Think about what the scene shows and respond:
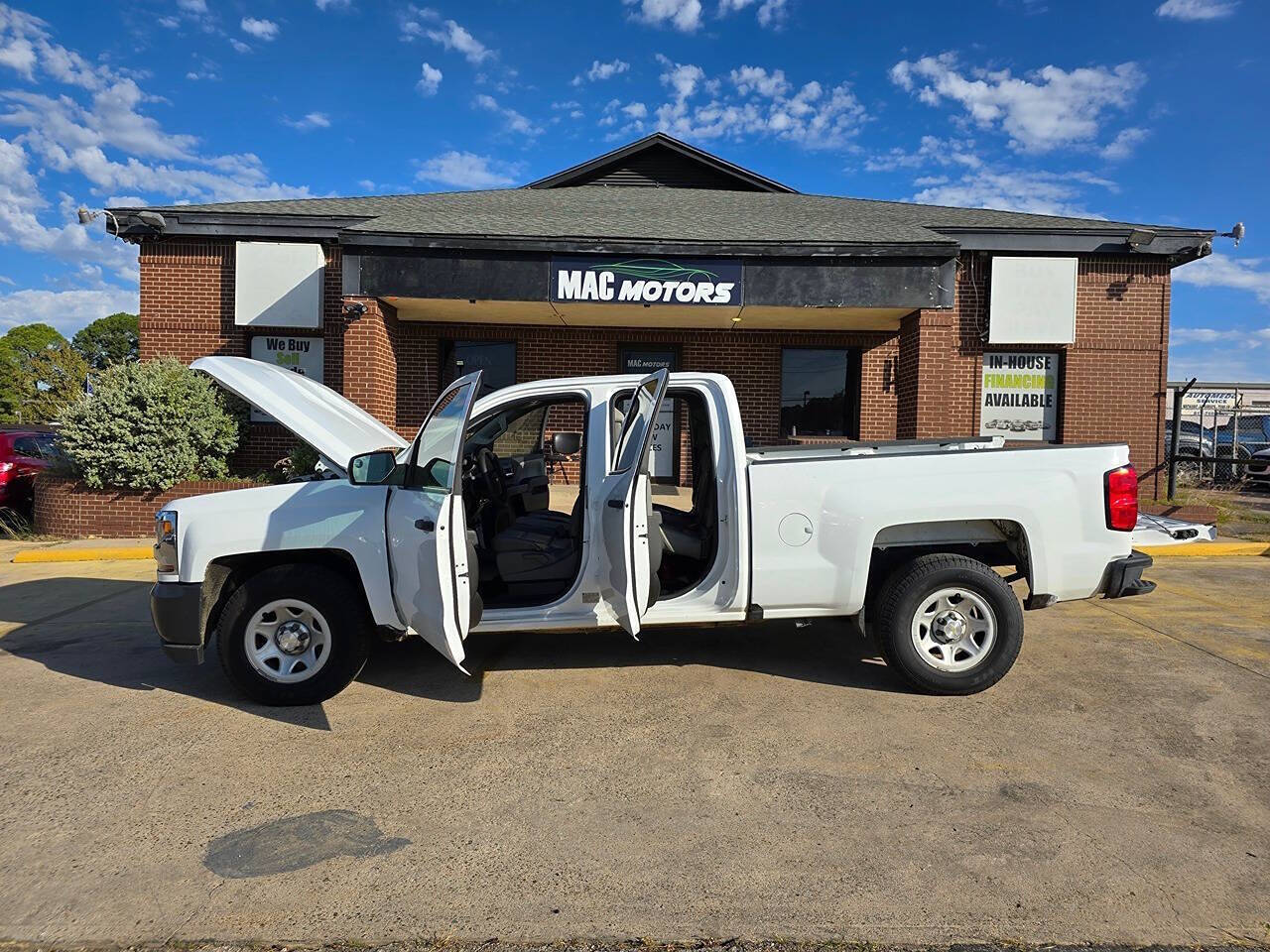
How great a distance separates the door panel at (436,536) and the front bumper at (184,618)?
115 cm

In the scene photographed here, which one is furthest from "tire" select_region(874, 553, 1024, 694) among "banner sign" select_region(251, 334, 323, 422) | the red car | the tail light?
the red car

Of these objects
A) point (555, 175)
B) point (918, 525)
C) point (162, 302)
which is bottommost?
point (918, 525)

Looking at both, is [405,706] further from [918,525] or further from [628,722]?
[918,525]

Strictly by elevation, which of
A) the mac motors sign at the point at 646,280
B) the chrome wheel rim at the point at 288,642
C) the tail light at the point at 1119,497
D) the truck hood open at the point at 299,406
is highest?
the mac motors sign at the point at 646,280

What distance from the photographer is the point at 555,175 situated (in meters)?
15.9

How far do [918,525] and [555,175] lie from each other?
13.3 meters

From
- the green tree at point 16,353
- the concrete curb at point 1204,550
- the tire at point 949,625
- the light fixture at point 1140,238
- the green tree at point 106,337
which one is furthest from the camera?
the green tree at point 106,337

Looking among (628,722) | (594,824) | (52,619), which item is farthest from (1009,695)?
(52,619)

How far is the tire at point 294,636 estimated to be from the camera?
4.35 m

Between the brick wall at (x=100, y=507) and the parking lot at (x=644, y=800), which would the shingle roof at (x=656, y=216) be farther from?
the parking lot at (x=644, y=800)

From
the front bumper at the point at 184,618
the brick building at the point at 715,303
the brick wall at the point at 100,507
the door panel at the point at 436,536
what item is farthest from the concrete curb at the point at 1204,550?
the brick wall at the point at 100,507

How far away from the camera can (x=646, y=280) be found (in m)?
10.5

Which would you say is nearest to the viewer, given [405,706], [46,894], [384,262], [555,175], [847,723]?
[46,894]

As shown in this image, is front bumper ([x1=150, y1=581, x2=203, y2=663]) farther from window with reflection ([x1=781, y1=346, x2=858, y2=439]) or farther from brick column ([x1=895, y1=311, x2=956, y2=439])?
window with reflection ([x1=781, y1=346, x2=858, y2=439])
